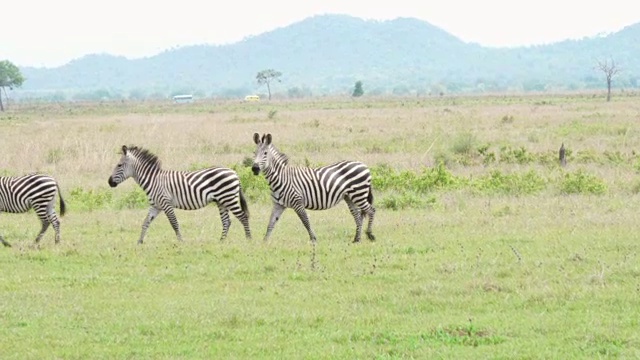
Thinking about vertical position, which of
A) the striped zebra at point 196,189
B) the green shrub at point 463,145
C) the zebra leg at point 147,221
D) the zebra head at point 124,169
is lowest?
the green shrub at point 463,145

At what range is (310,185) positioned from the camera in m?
15.2

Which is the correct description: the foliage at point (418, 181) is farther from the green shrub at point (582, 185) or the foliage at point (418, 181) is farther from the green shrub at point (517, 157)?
the green shrub at point (517, 157)

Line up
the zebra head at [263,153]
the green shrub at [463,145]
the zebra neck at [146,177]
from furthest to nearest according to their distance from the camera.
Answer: the green shrub at [463,145] < the zebra neck at [146,177] < the zebra head at [263,153]

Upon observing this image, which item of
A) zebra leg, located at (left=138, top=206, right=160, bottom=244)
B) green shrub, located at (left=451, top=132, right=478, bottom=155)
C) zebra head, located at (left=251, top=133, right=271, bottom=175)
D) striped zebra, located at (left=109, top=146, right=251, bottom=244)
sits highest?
zebra head, located at (left=251, top=133, right=271, bottom=175)

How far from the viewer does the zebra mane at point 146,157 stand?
15.7 metres

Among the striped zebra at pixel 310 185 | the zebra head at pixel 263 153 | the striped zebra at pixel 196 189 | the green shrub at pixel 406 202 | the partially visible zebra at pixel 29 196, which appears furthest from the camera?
the green shrub at pixel 406 202

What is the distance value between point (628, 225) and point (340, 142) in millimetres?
18369

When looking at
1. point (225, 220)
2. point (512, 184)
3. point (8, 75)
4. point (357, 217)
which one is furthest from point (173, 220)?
point (8, 75)

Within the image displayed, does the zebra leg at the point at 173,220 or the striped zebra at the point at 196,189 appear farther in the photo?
the striped zebra at the point at 196,189

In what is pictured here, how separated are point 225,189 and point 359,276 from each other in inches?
170

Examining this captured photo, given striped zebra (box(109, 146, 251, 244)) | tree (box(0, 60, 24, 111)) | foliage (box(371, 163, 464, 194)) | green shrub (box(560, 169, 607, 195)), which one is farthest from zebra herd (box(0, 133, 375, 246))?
tree (box(0, 60, 24, 111))

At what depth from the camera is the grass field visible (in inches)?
347

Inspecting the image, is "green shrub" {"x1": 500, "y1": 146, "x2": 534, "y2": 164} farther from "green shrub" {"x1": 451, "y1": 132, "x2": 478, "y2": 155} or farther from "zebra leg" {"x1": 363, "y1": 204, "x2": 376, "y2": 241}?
"zebra leg" {"x1": 363, "y1": 204, "x2": 376, "y2": 241}

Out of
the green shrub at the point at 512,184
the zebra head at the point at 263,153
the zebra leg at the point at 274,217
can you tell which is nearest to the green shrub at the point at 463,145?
the green shrub at the point at 512,184
